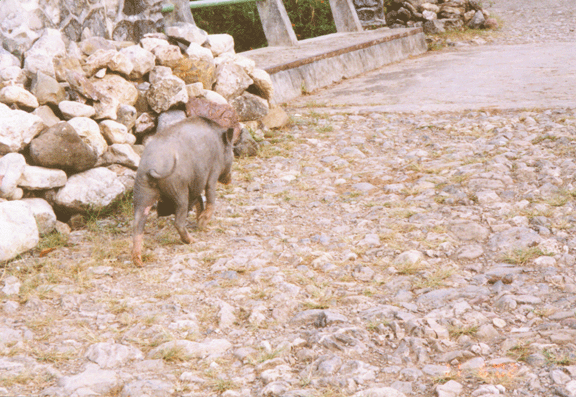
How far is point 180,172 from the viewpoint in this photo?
3730 mm

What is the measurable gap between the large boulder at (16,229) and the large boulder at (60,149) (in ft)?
1.68

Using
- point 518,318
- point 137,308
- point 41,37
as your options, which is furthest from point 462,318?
point 41,37

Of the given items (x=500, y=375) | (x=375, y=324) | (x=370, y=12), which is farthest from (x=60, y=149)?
(x=370, y=12)

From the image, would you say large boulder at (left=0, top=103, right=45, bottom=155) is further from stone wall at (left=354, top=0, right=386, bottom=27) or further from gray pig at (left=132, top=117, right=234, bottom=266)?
stone wall at (left=354, top=0, right=386, bottom=27)

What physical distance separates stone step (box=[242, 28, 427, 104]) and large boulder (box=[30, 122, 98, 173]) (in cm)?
352

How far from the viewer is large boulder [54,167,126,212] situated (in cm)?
415

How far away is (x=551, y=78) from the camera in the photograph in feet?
25.3

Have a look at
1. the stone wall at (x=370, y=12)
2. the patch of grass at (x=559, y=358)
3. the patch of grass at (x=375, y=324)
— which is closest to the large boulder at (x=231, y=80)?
the patch of grass at (x=375, y=324)

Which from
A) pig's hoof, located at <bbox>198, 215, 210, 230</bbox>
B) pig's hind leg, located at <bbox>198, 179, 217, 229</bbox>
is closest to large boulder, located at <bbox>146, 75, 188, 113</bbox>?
pig's hind leg, located at <bbox>198, 179, 217, 229</bbox>

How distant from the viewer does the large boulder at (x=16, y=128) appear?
12.9 feet

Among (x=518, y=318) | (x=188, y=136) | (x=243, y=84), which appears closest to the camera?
(x=518, y=318)

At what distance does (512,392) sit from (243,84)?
4.44 meters

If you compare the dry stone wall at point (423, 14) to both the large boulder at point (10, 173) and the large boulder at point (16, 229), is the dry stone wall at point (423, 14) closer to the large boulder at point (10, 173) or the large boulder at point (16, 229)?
the large boulder at point (10, 173)

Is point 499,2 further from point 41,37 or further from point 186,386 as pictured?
point 186,386
